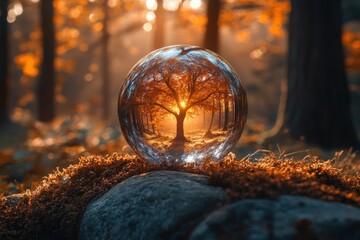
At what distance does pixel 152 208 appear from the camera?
3625 millimetres

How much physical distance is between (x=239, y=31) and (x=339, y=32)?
1105 cm

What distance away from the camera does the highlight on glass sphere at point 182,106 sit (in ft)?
14.5

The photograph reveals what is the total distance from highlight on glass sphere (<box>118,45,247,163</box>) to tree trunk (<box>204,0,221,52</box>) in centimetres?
901

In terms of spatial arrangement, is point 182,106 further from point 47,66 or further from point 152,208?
point 47,66

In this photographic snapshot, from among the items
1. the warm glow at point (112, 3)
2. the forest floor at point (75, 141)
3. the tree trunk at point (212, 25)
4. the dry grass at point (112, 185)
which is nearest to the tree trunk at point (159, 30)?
the forest floor at point (75, 141)

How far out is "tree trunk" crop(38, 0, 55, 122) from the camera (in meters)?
19.2

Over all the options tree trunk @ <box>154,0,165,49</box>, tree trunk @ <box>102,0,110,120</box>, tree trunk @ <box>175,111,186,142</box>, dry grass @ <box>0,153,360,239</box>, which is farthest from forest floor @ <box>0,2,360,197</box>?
tree trunk @ <box>154,0,165,49</box>

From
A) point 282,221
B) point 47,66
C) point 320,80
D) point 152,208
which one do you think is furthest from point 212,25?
point 282,221

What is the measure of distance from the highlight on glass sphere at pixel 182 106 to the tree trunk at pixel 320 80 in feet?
20.5

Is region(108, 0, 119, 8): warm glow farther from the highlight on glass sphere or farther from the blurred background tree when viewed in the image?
the highlight on glass sphere

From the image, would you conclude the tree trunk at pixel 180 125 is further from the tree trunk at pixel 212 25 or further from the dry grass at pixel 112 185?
the tree trunk at pixel 212 25

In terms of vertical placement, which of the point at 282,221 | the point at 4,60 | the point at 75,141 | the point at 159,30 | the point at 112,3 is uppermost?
the point at 112,3

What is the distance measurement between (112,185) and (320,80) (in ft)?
23.9

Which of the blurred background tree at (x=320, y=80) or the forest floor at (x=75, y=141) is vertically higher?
the blurred background tree at (x=320, y=80)
